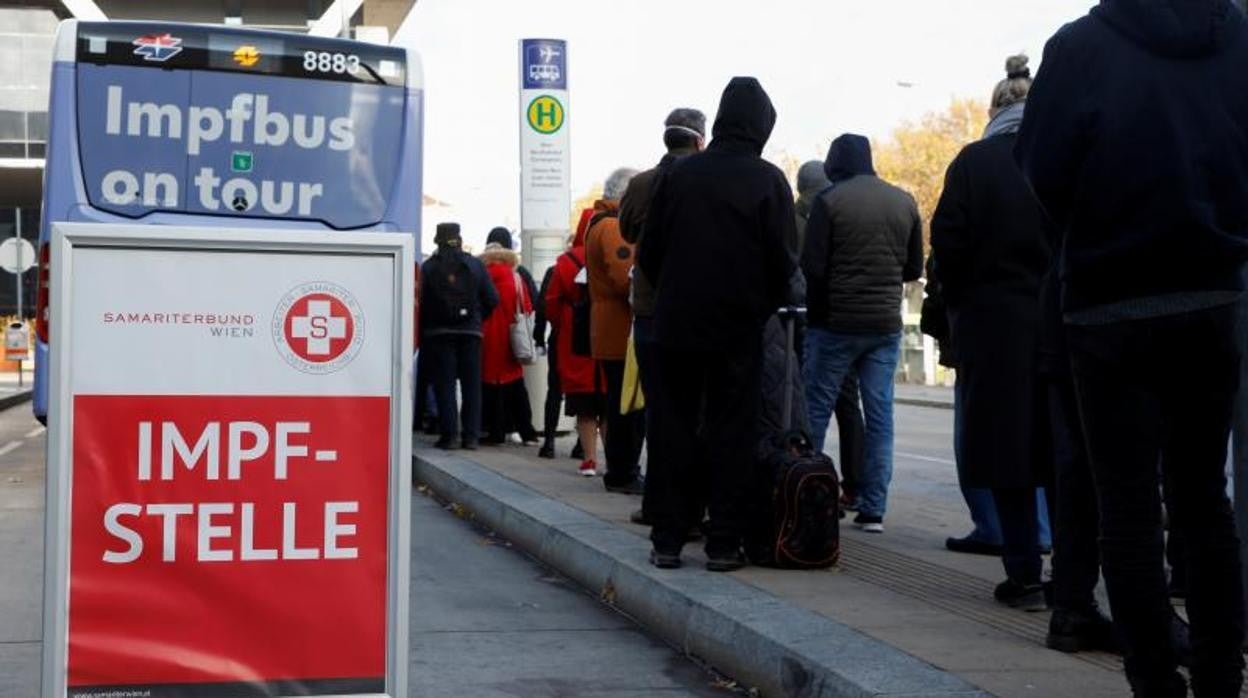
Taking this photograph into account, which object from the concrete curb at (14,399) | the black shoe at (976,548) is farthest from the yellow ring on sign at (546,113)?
the concrete curb at (14,399)

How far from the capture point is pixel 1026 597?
641 cm

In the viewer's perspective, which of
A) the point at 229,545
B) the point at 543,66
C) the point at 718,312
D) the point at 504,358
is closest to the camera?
the point at 229,545

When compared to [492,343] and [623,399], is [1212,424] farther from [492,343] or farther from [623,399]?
[492,343]

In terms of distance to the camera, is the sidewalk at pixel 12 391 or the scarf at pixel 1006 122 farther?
the sidewalk at pixel 12 391

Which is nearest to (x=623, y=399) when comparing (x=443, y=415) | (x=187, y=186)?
(x=187, y=186)

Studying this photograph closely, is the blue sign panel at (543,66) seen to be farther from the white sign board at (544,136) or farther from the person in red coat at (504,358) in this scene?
the person in red coat at (504,358)

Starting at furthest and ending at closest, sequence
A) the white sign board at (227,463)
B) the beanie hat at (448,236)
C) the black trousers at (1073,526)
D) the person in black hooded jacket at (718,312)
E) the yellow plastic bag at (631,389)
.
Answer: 1. the beanie hat at (448,236)
2. the yellow plastic bag at (631,389)
3. the person in black hooded jacket at (718,312)
4. the black trousers at (1073,526)
5. the white sign board at (227,463)

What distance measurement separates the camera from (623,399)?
963cm

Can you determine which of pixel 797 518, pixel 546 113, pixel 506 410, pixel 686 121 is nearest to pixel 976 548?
pixel 797 518

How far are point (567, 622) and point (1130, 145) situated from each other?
137 inches

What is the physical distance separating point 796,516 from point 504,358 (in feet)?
25.8

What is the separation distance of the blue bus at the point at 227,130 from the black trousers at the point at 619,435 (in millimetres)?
2126

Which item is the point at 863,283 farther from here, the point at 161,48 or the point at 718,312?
the point at 161,48

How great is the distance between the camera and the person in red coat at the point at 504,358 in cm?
1493
